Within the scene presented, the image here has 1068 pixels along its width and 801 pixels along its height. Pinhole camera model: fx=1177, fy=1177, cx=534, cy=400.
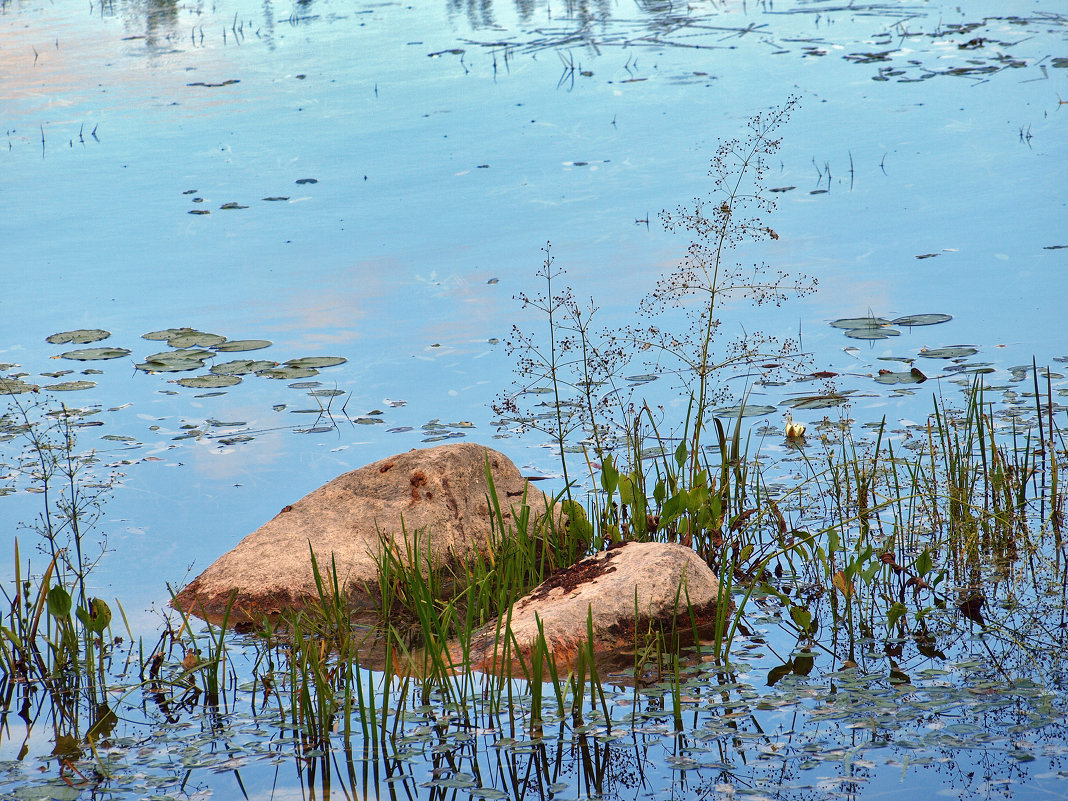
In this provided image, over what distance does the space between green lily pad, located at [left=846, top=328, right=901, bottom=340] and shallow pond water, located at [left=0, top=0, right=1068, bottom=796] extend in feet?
0.22

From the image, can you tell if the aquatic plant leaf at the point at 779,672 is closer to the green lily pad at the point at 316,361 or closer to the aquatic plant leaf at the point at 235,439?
the aquatic plant leaf at the point at 235,439

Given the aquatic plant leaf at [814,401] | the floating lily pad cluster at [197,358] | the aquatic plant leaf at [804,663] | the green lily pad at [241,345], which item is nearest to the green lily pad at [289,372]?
the floating lily pad cluster at [197,358]

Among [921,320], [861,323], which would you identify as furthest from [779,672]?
[921,320]

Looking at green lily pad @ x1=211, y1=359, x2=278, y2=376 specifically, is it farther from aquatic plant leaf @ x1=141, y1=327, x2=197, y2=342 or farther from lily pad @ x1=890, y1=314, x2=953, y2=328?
lily pad @ x1=890, y1=314, x2=953, y2=328

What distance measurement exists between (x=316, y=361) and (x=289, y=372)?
25 centimetres

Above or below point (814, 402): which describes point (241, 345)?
above

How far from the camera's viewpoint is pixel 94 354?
7430mm

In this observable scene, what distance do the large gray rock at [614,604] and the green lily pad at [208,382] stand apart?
310 cm

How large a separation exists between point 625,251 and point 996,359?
3583mm

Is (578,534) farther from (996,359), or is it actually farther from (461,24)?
(461,24)

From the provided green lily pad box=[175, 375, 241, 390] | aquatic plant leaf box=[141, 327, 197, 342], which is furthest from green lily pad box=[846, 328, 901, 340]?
aquatic plant leaf box=[141, 327, 197, 342]

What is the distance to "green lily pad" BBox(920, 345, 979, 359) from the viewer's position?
648cm

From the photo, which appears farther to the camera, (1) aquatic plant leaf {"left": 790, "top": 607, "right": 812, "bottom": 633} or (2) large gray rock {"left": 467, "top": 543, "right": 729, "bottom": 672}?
(1) aquatic plant leaf {"left": 790, "top": 607, "right": 812, "bottom": 633}

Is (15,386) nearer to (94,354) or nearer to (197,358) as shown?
(94,354)
